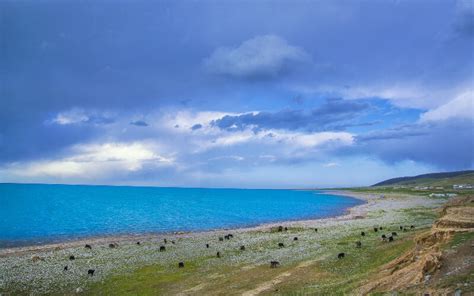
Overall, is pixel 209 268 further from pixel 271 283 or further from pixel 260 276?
pixel 271 283

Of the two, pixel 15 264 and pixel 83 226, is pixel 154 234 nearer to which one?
pixel 83 226

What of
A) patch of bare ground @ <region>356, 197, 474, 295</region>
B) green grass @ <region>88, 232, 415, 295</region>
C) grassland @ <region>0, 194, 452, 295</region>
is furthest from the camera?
grassland @ <region>0, 194, 452, 295</region>

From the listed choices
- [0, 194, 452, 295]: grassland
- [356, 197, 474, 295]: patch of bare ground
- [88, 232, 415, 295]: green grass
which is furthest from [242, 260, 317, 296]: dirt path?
[356, 197, 474, 295]: patch of bare ground

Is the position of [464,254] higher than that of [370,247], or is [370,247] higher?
[464,254]

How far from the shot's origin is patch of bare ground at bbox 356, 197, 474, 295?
21545 millimetres

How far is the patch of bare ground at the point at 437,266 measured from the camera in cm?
2155

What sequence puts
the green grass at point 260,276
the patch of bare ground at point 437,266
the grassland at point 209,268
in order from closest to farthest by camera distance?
the patch of bare ground at point 437,266, the green grass at point 260,276, the grassland at point 209,268

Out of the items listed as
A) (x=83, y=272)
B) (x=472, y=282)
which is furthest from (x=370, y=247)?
(x=83, y=272)

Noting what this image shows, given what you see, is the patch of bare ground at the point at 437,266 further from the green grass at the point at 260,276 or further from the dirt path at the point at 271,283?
the dirt path at the point at 271,283

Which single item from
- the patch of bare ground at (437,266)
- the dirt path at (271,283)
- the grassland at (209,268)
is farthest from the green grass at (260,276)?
the patch of bare ground at (437,266)

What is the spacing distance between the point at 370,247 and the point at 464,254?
2443 centimetres

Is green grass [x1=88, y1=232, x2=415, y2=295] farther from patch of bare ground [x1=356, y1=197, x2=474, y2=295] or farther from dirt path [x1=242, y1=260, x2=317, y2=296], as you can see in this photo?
patch of bare ground [x1=356, y1=197, x2=474, y2=295]

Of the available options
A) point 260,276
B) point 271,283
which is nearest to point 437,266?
point 271,283

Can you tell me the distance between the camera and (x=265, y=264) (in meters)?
44.6
